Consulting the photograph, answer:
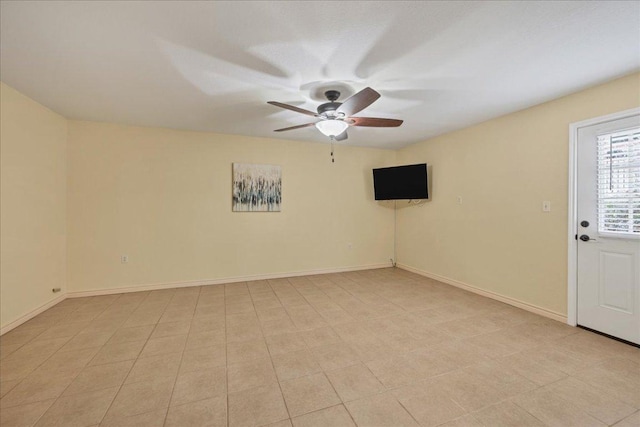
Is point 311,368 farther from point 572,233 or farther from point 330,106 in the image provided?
point 572,233

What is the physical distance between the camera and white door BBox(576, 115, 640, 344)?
2.41 metres

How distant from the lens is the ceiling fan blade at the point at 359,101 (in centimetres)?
208

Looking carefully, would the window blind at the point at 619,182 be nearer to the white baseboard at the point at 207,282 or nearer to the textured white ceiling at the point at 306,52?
the textured white ceiling at the point at 306,52

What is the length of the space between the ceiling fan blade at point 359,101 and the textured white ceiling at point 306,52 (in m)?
0.29

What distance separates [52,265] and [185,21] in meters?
3.58

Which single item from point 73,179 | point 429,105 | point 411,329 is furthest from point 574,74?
point 73,179

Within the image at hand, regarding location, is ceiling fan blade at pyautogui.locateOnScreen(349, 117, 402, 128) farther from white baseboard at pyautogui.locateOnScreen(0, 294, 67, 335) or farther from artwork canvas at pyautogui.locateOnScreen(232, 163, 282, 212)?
white baseboard at pyautogui.locateOnScreen(0, 294, 67, 335)

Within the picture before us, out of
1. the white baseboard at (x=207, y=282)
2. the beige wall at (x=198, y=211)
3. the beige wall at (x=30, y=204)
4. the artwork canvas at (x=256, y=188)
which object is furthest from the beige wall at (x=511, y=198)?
the beige wall at (x=30, y=204)

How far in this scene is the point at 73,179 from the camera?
3646 millimetres

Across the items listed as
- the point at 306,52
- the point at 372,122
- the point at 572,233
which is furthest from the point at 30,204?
the point at 572,233

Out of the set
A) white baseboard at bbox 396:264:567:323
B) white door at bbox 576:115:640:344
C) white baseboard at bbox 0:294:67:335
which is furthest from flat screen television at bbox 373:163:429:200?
white baseboard at bbox 0:294:67:335

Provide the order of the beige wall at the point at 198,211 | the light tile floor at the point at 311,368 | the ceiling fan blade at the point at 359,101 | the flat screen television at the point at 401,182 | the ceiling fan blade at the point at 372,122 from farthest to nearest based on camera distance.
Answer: the flat screen television at the point at 401,182 < the beige wall at the point at 198,211 < the ceiling fan blade at the point at 372,122 < the ceiling fan blade at the point at 359,101 < the light tile floor at the point at 311,368

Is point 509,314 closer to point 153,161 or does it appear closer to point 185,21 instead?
point 185,21

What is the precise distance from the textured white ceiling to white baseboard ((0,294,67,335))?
2.40 meters
